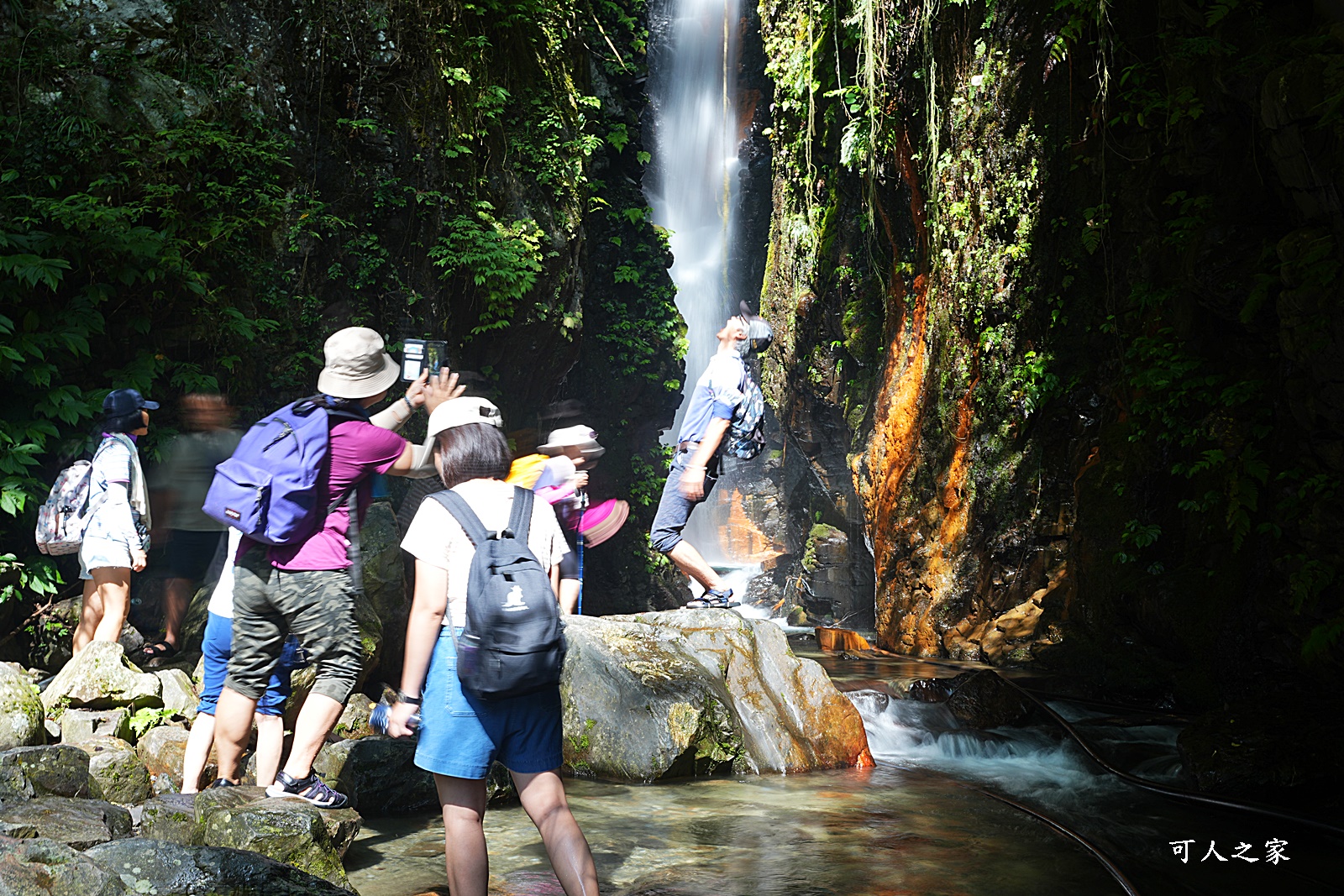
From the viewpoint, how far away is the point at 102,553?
225 inches

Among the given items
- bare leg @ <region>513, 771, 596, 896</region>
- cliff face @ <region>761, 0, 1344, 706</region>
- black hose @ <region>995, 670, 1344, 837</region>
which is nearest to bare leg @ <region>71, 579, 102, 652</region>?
bare leg @ <region>513, 771, 596, 896</region>

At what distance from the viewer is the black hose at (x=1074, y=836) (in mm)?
3777

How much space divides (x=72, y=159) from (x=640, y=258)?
410 inches

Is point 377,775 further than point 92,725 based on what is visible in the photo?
No

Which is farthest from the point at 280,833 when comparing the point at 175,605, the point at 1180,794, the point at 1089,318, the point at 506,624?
the point at 1089,318

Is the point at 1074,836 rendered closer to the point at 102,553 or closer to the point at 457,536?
the point at 457,536

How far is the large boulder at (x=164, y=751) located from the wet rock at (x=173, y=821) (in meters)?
1.46

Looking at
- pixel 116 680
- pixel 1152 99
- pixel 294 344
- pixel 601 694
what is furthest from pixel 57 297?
pixel 1152 99

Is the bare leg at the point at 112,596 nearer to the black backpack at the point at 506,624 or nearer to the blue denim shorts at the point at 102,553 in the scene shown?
the blue denim shorts at the point at 102,553

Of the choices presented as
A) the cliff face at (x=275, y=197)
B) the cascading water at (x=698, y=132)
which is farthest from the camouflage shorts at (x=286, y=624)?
the cascading water at (x=698, y=132)

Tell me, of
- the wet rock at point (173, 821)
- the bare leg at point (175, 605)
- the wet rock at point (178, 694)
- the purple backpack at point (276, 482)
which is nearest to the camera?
the wet rock at point (173, 821)

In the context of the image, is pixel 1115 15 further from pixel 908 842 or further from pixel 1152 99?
pixel 908 842

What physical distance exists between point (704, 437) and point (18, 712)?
4.12 m

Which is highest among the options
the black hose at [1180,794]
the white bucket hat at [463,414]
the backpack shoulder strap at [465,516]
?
the white bucket hat at [463,414]
